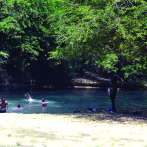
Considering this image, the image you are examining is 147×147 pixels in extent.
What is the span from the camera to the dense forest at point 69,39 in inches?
491

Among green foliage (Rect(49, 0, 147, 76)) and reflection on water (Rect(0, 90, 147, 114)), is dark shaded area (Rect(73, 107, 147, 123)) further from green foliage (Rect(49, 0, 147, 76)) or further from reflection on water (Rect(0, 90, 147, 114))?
reflection on water (Rect(0, 90, 147, 114))

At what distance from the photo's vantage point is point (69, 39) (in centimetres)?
1420

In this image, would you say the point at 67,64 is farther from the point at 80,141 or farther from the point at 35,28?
the point at 80,141

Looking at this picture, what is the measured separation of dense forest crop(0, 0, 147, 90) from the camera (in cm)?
1248

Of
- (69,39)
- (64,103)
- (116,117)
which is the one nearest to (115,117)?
(116,117)

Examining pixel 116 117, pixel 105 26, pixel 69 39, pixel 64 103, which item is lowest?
pixel 64 103

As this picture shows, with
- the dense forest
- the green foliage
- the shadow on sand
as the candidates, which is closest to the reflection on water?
the dense forest

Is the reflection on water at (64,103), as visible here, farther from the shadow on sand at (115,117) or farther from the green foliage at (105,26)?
the green foliage at (105,26)

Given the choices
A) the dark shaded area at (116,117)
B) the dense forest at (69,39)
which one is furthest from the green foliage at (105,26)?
the dark shaded area at (116,117)

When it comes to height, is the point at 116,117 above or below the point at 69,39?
below

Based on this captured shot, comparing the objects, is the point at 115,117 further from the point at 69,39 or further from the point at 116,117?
the point at 69,39

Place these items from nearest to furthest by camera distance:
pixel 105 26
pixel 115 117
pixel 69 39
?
pixel 115 117 → pixel 105 26 → pixel 69 39

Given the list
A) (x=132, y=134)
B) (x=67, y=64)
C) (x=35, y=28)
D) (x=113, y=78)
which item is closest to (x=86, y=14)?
(x=113, y=78)

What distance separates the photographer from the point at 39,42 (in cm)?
4000
